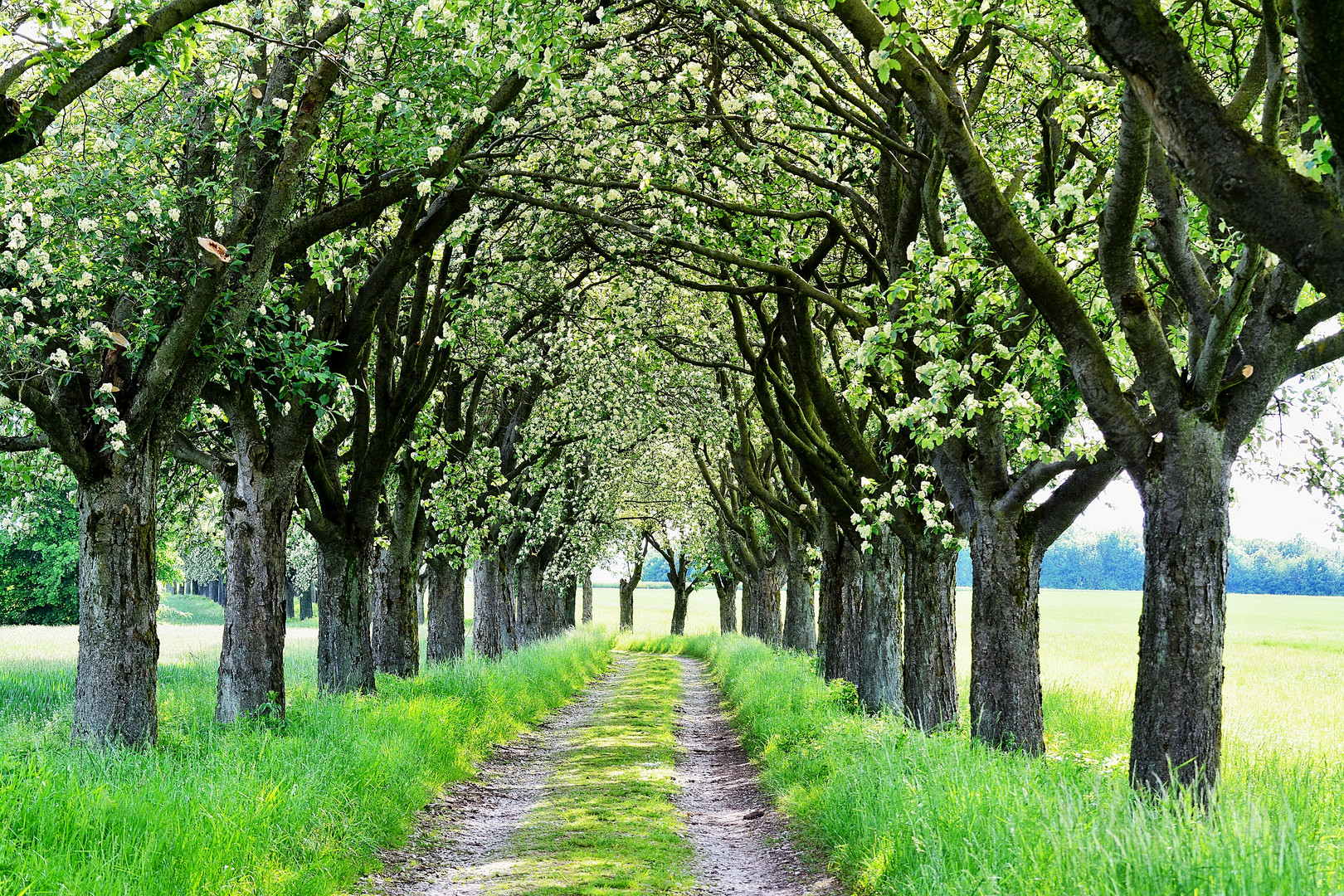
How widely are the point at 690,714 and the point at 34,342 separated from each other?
15.8m

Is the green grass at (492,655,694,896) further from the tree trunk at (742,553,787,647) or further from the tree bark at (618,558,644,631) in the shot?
the tree bark at (618,558,644,631)

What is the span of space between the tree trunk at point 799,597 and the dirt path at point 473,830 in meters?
12.6

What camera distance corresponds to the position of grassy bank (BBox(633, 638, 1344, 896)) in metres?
4.35

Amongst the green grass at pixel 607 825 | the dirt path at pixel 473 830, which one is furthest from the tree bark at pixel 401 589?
the green grass at pixel 607 825

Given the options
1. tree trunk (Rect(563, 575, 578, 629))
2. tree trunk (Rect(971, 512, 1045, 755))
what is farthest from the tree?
tree trunk (Rect(563, 575, 578, 629))

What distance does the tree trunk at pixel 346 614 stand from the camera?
14.8 metres

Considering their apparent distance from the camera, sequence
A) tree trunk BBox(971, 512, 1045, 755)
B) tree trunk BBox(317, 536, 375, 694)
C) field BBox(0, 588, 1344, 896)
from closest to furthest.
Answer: field BBox(0, 588, 1344, 896)
tree trunk BBox(971, 512, 1045, 755)
tree trunk BBox(317, 536, 375, 694)

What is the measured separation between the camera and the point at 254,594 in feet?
39.5

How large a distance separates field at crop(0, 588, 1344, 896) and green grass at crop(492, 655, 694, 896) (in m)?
1.31

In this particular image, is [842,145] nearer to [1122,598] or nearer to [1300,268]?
[1300,268]

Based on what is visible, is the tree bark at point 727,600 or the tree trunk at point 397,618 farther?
the tree bark at point 727,600

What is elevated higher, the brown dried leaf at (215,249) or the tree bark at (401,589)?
the brown dried leaf at (215,249)

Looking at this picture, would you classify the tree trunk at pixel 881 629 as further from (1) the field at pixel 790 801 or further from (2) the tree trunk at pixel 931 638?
(2) the tree trunk at pixel 931 638

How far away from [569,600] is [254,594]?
4192 cm
